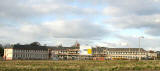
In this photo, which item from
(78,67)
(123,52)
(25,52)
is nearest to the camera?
(78,67)

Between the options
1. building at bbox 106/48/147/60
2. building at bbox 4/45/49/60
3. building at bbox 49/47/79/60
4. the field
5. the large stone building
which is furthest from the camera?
building at bbox 106/48/147/60

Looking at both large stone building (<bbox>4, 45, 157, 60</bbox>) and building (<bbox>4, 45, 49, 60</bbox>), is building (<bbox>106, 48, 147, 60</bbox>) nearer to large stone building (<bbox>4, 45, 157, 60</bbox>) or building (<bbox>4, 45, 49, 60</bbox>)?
large stone building (<bbox>4, 45, 157, 60</bbox>)

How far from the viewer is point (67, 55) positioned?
6329 inches

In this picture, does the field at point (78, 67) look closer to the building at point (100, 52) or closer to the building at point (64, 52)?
the building at point (64, 52)

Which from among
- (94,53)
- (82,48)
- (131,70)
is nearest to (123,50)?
(94,53)

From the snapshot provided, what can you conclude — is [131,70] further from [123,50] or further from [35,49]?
[123,50]

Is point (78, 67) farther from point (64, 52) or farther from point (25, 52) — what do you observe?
point (64, 52)

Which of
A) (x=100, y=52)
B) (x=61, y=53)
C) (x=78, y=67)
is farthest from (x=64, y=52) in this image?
(x=78, y=67)

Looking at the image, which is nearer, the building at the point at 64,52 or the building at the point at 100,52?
the building at the point at 64,52

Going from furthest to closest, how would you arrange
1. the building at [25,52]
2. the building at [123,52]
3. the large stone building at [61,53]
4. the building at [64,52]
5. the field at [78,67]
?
1. the building at [123,52]
2. the building at [64,52]
3. the large stone building at [61,53]
4. the building at [25,52]
5. the field at [78,67]

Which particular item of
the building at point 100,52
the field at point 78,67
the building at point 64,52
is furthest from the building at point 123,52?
the field at point 78,67

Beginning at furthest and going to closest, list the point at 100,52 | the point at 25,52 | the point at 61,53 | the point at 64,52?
the point at 100,52 < the point at 64,52 < the point at 61,53 < the point at 25,52

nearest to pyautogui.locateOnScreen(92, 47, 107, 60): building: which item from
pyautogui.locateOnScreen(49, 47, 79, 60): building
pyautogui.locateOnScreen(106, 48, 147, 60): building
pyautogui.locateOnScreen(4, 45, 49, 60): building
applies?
pyautogui.locateOnScreen(106, 48, 147, 60): building

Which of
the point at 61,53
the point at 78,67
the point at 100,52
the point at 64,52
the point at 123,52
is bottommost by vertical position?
the point at 78,67
